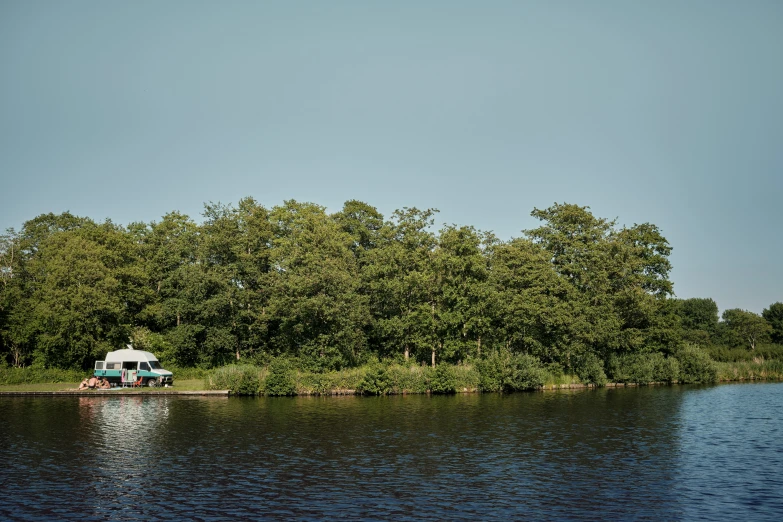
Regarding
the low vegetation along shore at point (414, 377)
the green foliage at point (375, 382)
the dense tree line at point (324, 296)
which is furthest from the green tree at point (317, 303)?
the green foliage at point (375, 382)

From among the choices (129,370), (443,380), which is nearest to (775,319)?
(443,380)

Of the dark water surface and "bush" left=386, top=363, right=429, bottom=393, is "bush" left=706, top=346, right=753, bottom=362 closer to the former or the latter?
the dark water surface

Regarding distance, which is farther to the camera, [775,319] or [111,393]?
[775,319]

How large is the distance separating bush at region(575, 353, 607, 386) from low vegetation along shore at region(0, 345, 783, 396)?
4.6 inches

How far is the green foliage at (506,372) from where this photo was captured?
67.6 m

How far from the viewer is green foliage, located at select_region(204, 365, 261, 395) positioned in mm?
63562

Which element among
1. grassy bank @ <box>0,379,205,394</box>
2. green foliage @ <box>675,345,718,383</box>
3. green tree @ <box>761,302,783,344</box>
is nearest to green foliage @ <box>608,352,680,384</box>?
green foliage @ <box>675,345,718,383</box>

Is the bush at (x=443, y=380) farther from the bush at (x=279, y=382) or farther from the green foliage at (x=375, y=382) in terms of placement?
the bush at (x=279, y=382)

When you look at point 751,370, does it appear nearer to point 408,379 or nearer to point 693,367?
Answer: point 693,367

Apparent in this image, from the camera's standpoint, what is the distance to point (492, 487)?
26.3 m

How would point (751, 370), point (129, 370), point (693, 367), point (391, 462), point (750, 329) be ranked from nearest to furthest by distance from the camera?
point (391, 462) → point (129, 370) → point (693, 367) → point (751, 370) → point (750, 329)

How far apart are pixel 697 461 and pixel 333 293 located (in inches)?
1762

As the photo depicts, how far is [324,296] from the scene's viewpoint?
68812mm

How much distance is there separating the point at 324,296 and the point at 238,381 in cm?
1253
